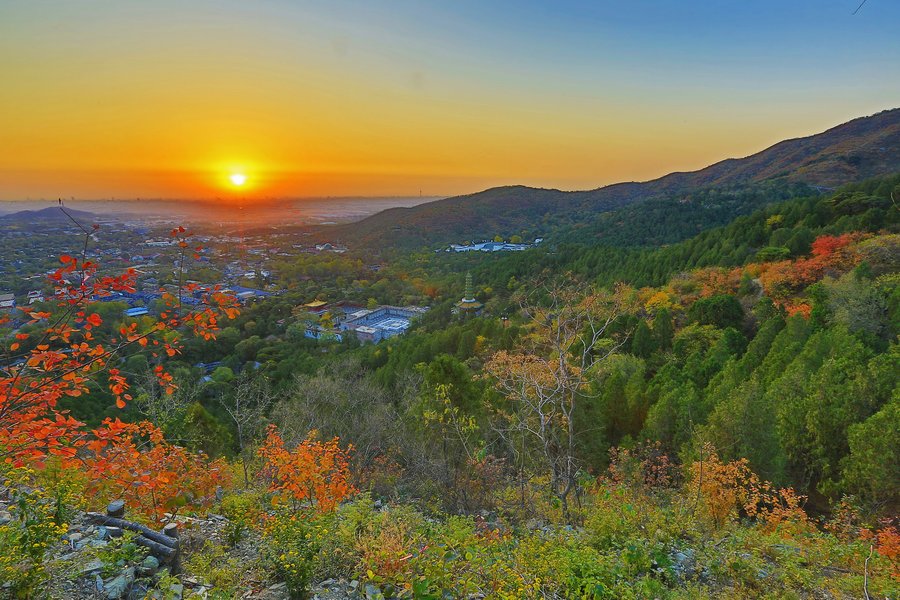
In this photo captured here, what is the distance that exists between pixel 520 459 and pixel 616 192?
162545 millimetres

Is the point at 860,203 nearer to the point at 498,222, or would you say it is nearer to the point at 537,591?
the point at 537,591

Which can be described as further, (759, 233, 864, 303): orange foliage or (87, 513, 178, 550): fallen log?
(759, 233, 864, 303): orange foliage

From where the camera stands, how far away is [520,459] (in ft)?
45.8

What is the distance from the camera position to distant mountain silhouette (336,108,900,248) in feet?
294

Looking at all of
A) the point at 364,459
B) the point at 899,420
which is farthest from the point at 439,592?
the point at 899,420

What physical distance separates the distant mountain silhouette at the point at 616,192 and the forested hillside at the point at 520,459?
83548 mm

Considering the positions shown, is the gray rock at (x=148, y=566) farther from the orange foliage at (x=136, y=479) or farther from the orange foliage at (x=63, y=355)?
the orange foliage at (x=63, y=355)

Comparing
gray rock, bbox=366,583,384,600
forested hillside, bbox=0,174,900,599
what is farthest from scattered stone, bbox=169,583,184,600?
gray rock, bbox=366,583,384,600

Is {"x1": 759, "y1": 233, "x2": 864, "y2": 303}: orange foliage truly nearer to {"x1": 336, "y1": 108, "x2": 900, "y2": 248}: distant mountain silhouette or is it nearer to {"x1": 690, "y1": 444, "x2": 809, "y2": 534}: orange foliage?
{"x1": 690, "y1": 444, "x2": 809, "y2": 534}: orange foliage

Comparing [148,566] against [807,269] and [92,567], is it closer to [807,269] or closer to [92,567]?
[92,567]

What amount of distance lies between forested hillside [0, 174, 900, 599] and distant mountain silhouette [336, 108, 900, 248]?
83548 millimetres

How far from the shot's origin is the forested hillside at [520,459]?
485cm

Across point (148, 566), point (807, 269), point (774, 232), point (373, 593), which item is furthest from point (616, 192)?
point (148, 566)

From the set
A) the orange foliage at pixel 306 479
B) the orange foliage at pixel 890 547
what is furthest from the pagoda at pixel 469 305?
the orange foliage at pixel 890 547
